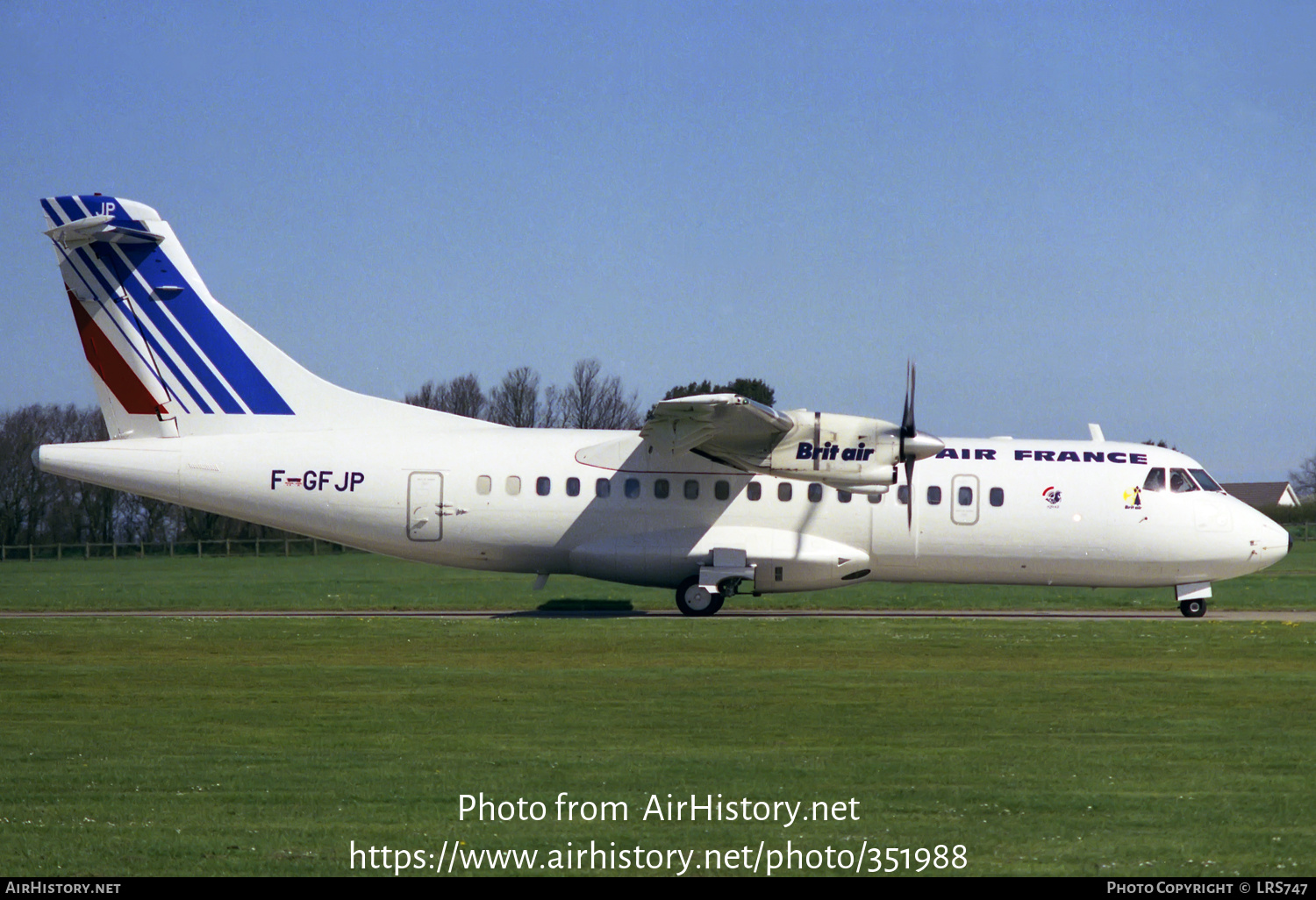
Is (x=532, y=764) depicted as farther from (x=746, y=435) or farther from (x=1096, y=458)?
(x=1096, y=458)

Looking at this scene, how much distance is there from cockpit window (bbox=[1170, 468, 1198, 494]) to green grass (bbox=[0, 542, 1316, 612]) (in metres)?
4.09

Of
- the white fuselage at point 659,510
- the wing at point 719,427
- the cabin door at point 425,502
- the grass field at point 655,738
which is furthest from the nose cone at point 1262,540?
the cabin door at point 425,502

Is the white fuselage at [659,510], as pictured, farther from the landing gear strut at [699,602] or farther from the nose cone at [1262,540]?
the landing gear strut at [699,602]

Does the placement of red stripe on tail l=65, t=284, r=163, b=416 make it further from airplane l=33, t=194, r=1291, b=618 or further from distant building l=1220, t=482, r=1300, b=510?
distant building l=1220, t=482, r=1300, b=510

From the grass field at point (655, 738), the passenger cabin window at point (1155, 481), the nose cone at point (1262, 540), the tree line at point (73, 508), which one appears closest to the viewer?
the grass field at point (655, 738)

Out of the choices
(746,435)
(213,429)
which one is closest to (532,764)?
(746,435)

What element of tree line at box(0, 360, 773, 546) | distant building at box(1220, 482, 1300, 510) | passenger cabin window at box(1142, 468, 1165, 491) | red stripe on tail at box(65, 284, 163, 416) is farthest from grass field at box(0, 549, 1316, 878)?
distant building at box(1220, 482, 1300, 510)

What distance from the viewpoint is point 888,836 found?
26.3ft

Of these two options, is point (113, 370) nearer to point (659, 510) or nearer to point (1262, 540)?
point (659, 510)

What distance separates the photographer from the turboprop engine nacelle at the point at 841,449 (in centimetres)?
2311

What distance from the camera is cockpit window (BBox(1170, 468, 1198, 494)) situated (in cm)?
2503

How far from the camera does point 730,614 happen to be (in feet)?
83.2

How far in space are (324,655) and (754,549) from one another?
8951 mm

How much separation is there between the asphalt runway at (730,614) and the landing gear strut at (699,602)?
8.4 inches
